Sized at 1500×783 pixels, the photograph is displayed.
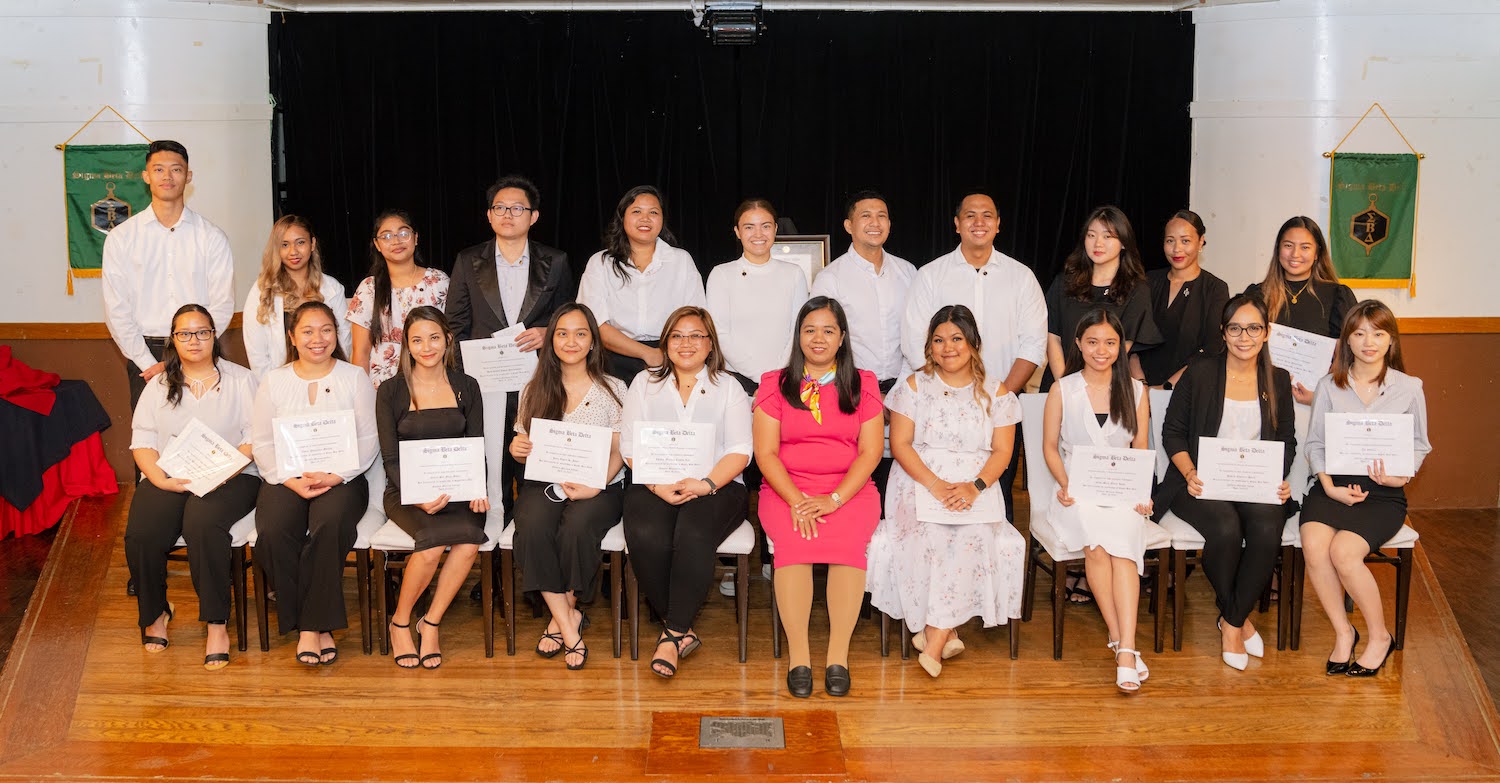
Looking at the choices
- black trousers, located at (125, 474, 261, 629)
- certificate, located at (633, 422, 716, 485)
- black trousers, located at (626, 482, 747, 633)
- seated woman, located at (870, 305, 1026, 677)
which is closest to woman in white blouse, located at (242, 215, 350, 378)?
black trousers, located at (125, 474, 261, 629)

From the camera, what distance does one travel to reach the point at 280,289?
4.73 meters

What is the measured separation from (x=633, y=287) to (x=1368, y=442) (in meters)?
2.85

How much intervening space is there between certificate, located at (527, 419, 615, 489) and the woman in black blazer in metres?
2.09

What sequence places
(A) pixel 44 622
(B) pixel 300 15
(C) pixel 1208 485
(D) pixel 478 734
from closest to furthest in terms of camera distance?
(D) pixel 478 734
(C) pixel 1208 485
(A) pixel 44 622
(B) pixel 300 15

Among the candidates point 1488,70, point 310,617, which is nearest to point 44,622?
point 310,617

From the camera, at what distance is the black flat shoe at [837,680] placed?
388 cm

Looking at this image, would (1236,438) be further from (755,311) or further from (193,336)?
(193,336)

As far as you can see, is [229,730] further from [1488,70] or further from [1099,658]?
[1488,70]

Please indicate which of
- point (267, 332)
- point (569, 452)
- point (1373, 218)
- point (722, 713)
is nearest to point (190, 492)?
point (267, 332)

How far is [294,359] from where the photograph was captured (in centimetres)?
431

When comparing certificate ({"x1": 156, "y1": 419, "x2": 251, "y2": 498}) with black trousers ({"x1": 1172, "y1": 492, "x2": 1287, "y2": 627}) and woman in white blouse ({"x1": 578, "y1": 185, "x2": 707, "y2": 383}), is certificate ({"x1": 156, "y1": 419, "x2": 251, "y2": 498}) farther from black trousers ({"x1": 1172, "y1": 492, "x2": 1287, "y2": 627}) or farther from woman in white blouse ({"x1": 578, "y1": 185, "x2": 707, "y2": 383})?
black trousers ({"x1": 1172, "y1": 492, "x2": 1287, "y2": 627})

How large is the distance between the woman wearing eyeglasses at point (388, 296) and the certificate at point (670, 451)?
121cm

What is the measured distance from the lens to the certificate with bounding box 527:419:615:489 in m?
4.09

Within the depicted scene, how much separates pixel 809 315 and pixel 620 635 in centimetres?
136
